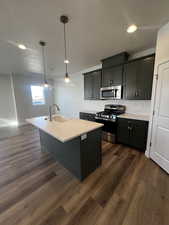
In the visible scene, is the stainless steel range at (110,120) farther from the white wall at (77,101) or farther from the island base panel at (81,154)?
the island base panel at (81,154)

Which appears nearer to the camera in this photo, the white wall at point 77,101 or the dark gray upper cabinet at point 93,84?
the white wall at point 77,101

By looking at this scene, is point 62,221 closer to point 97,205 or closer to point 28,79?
point 97,205

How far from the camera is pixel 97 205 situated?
1416 millimetres

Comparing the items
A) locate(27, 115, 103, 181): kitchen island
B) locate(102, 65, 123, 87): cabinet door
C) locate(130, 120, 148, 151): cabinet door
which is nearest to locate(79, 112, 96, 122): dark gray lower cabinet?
locate(102, 65, 123, 87): cabinet door

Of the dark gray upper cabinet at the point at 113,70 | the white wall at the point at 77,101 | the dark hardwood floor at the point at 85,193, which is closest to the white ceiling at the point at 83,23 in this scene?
the dark gray upper cabinet at the point at 113,70

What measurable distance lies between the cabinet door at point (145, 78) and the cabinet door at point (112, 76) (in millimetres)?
550

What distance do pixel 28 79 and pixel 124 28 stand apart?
5470 mm

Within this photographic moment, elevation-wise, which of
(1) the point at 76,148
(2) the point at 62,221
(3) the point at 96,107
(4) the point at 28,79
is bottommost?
(2) the point at 62,221

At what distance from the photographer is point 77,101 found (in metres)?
5.39

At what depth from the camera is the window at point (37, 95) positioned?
6.07 m

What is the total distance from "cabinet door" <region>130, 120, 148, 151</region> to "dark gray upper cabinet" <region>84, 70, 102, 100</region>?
1744 mm

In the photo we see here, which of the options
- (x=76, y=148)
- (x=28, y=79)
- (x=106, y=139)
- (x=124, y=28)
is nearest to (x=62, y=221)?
(x=76, y=148)

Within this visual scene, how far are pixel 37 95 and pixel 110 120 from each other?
5.05 meters

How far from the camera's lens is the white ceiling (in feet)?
4.73
